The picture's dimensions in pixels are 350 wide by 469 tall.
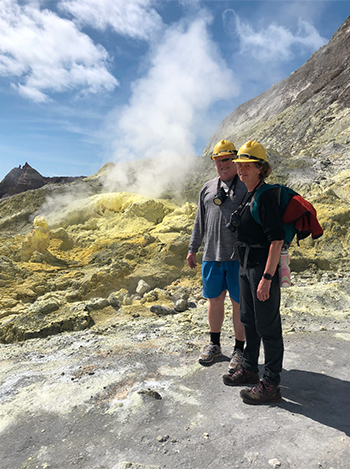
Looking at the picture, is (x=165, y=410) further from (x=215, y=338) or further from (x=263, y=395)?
(x=215, y=338)

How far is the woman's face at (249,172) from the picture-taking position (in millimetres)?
2125

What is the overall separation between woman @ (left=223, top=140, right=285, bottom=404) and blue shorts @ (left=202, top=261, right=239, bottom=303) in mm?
449

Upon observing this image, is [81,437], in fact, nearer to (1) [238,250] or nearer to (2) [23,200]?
(1) [238,250]

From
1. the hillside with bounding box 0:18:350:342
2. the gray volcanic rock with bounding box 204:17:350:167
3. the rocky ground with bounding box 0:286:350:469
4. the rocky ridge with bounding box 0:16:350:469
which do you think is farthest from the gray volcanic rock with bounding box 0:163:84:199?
the rocky ground with bounding box 0:286:350:469

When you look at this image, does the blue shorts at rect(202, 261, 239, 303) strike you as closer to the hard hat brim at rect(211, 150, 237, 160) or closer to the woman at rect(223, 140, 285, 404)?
the woman at rect(223, 140, 285, 404)

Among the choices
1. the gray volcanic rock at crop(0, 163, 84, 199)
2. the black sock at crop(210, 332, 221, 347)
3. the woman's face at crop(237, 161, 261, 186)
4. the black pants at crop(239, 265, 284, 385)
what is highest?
the gray volcanic rock at crop(0, 163, 84, 199)

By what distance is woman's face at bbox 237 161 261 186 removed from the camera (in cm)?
212

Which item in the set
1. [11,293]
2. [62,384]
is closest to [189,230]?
[11,293]

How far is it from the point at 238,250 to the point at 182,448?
4.24 feet

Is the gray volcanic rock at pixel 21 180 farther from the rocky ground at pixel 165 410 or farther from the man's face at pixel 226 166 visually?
the man's face at pixel 226 166

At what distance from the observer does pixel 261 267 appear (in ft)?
6.93

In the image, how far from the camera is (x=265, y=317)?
6.86 ft

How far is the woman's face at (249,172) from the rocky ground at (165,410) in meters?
1.55

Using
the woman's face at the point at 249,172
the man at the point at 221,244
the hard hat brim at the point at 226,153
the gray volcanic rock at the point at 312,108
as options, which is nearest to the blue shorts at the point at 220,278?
the man at the point at 221,244
